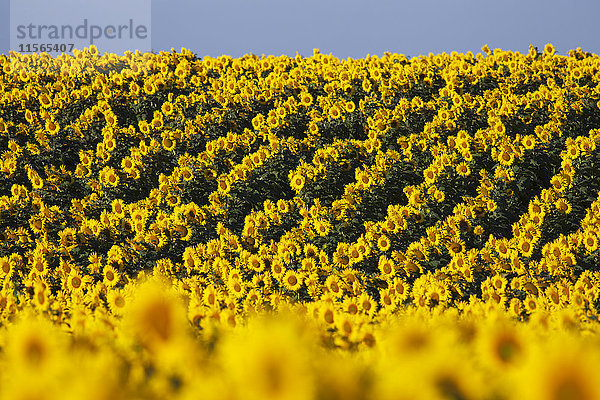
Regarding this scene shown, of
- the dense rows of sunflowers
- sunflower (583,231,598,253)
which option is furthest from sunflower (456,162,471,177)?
sunflower (583,231,598,253)

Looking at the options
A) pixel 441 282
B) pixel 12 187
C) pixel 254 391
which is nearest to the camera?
pixel 254 391

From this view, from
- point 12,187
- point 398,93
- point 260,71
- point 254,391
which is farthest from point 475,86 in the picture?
point 254,391

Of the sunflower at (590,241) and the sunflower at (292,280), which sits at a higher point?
the sunflower at (590,241)

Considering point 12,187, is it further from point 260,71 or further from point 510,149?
point 510,149

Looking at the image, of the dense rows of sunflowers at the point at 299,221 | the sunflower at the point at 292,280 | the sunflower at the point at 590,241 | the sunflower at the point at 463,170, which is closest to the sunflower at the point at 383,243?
the dense rows of sunflowers at the point at 299,221

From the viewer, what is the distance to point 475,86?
9.23 m

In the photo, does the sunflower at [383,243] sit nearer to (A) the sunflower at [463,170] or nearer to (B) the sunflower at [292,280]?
(B) the sunflower at [292,280]

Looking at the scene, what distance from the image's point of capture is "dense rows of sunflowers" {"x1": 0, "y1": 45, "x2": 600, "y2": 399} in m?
1.19

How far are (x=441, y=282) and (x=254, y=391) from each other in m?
4.28

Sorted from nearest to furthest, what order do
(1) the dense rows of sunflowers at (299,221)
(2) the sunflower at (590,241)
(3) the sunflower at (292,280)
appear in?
1. (1) the dense rows of sunflowers at (299,221)
2. (3) the sunflower at (292,280)
3. (2) the sunflower at (590,241)

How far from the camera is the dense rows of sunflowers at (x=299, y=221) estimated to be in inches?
46.8

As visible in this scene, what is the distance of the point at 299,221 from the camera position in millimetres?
6316

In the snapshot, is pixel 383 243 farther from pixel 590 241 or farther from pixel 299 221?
pixel 590 241

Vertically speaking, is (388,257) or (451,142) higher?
(451,142)
